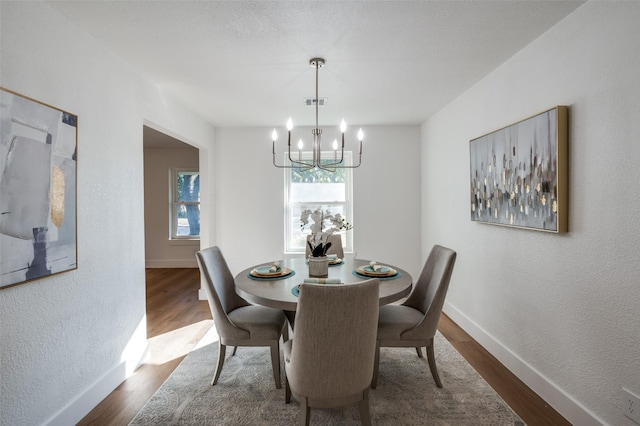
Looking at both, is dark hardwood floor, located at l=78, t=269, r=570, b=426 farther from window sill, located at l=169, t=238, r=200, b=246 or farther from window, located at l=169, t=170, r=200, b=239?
window, located at l=169, t=170, r=200, b=239

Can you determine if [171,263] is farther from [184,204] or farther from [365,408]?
[365,408]

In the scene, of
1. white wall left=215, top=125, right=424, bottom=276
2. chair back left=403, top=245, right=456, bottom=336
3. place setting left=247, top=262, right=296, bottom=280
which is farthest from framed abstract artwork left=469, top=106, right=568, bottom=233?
place setting left=247, top=262, right=296, bottom=280

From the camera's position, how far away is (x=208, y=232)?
433 centimetres

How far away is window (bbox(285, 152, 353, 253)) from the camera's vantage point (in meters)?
4.66

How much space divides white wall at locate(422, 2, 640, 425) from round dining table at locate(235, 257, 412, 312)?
2.92ft

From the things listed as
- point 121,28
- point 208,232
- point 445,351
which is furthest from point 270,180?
point 445,351

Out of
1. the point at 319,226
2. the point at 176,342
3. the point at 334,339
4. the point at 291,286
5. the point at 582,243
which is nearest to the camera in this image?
the point at 334,339

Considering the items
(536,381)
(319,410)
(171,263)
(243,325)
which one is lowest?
(319,410)

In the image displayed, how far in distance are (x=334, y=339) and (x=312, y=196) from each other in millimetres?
3289

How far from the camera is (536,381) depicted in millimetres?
2176

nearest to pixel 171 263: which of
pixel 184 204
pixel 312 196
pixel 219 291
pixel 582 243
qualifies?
pixel 184 204

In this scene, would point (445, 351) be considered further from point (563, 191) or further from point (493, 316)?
point (563, 191)

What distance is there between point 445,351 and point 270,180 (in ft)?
9.96

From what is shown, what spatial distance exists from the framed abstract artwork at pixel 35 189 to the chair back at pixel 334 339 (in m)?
1.40
